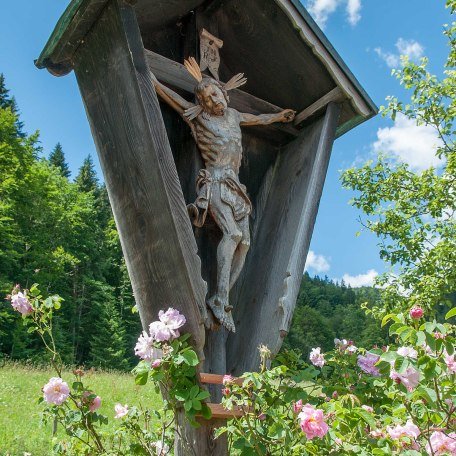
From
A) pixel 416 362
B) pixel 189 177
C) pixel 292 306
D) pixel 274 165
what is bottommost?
pixel 416 362

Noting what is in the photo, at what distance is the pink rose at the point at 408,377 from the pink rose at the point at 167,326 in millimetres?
857

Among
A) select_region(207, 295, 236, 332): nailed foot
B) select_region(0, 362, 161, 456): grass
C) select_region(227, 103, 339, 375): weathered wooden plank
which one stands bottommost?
select_region(0, 362, 161, 456): grass

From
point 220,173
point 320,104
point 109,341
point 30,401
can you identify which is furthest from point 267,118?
point 109,341

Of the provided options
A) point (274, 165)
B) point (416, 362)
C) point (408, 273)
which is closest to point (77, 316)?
point (408, 273)

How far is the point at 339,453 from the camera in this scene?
1.87 m

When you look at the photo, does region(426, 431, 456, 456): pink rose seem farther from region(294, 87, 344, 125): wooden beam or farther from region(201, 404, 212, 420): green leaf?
region(294, 87, 344, 125): wooden beam

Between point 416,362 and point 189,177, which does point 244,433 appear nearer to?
point 416,362

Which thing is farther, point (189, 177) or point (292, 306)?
point (189, 177)

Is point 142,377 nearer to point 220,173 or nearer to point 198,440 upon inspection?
point 198,440

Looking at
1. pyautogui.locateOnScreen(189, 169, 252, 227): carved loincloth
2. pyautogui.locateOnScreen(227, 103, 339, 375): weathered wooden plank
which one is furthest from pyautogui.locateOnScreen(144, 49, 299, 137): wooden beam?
pyautogui.locateOnScreen(189, 169, 252, 227): carved loincloth

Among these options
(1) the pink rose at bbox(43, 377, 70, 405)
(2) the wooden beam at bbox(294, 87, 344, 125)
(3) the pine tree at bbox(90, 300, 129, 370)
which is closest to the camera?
(1) the pink rose at bbox(43, 377, 70, 405)

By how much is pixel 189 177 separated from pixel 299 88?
1.04 meters

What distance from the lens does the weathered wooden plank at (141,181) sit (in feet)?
8.02

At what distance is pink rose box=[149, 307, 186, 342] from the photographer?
2223mm
